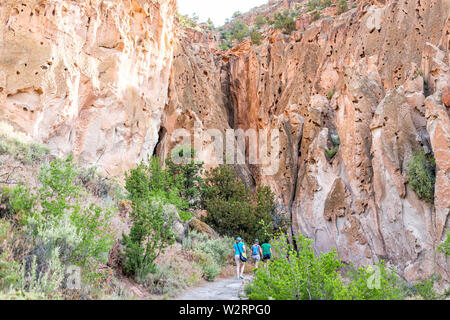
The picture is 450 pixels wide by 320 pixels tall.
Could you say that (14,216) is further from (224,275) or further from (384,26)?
(384,26)

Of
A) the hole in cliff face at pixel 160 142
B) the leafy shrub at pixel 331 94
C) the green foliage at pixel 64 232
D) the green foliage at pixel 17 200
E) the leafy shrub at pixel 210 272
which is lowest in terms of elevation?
the leafy shrub at pixel 210 272

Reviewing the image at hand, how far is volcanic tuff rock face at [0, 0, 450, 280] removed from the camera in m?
13.7

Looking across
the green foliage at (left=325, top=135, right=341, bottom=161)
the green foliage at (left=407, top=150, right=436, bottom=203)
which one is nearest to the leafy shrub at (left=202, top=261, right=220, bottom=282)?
the green foliage at (left=407, top=150, right=436, bottom=203)

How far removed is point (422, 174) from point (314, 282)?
12.0 meters

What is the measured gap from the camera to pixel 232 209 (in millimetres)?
14984

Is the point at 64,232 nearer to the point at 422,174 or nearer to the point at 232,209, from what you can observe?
the point at 232,209

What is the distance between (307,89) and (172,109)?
11370 millimetres

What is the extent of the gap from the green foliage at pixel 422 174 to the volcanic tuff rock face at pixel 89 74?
15135mm

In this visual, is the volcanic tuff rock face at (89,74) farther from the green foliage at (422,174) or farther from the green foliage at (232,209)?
the green foliage at (422,174)

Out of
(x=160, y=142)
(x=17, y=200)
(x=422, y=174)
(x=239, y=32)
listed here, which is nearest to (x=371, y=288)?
(x=17, y=200)

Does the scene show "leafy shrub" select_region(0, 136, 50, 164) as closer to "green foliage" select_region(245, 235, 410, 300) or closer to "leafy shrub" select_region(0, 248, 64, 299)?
"leafy shrub" select_region(0, 248, 64, 299)

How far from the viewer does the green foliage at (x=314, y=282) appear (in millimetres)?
4598

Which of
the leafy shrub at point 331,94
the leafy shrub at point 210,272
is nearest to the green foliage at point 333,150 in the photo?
the leafy shrub at point 331,94
